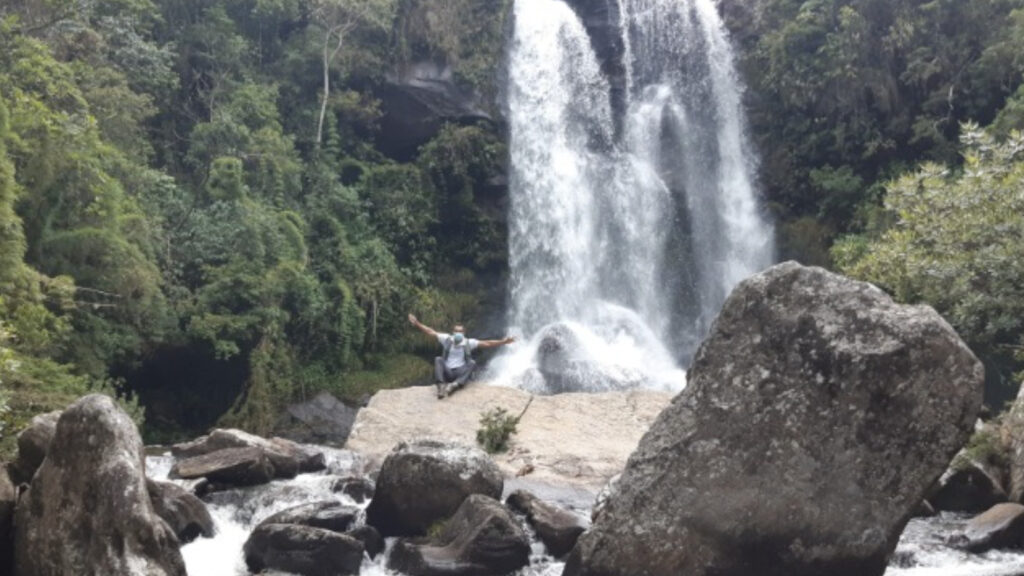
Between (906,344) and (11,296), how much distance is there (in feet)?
39.0

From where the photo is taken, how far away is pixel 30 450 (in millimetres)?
9211

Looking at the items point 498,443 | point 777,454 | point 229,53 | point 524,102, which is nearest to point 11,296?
point 498,443

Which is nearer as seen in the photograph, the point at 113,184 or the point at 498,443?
the point at 498,443

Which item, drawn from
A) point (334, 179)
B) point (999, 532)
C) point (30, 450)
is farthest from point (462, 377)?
point (334, 179)

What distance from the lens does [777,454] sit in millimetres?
8227

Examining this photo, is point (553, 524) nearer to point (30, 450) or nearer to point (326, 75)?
point (30, 450)

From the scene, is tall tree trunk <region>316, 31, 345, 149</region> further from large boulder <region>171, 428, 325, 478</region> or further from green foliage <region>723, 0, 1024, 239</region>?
large boulder <region>171, 428, 325, 478</region>

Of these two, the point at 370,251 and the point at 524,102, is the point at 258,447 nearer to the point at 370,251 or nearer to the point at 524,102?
the point at 370,251

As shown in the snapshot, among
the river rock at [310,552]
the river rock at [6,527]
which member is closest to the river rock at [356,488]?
the river rock at [310,552]

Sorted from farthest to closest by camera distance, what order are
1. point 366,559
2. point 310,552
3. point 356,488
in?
1. point 356,488
2. point 366,559
3. point 310,552

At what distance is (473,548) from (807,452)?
127 inches

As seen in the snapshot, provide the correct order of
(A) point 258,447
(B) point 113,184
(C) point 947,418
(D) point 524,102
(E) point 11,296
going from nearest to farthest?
(C) point 947,418 < (A) point 258,447 < (E) point 11,296 < (B) point 113,184 < (D) point 524,102

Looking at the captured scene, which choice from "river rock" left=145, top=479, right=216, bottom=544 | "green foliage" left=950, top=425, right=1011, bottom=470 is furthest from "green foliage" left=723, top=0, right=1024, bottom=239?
"river rock" left=145, top=479, right=216, bottom=544

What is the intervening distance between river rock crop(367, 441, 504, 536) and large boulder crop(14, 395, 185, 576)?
251cm
